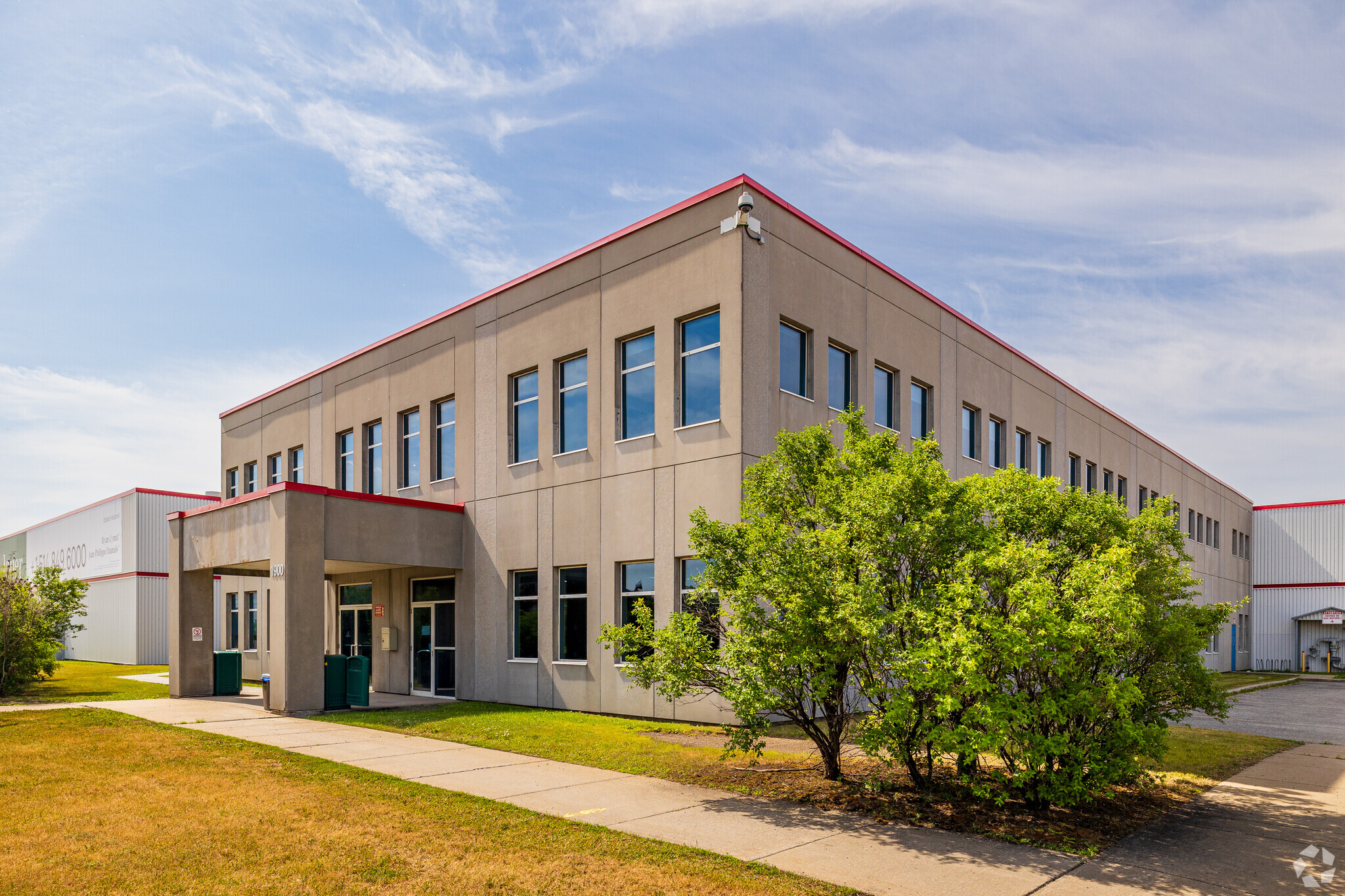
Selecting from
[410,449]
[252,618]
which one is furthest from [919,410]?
[252,618]

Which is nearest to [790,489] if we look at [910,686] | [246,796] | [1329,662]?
[910,686]

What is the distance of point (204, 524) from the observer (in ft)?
72.3

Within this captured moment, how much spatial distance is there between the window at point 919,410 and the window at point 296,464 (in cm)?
1803

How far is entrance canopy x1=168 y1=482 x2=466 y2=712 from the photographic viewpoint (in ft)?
60.0

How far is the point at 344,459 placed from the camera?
2669 cm

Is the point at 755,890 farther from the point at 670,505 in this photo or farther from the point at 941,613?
the point at 670,505

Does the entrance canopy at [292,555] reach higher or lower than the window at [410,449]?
lower

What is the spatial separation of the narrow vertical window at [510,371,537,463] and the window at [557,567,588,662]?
283 centimetres

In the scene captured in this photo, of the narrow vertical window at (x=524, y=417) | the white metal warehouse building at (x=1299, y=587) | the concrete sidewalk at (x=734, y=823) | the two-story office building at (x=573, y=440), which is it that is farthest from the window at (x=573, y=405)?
the white metal warehouse building at (x=1299, y=587)

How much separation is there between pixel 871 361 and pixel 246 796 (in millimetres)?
13847

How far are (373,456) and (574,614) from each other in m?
9.44

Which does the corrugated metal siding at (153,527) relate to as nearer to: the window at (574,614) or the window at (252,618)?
the window at (252,618)

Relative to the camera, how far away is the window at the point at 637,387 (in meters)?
18.0

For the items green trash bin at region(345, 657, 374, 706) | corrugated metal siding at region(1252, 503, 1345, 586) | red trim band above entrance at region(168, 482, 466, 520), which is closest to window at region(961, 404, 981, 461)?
red trim band above entrance at region(168, 482, 466, 520)
